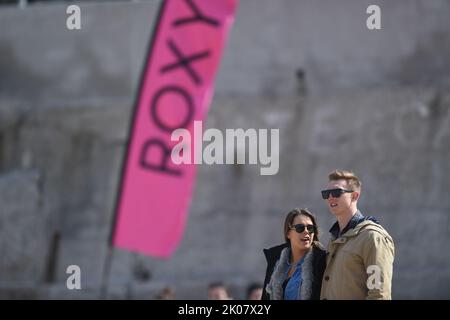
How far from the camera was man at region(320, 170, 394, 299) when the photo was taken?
435 centimetres

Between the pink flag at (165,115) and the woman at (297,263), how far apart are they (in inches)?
116

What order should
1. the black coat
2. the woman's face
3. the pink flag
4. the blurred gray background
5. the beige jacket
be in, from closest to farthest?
the beige jacket → the black coat → the woman's face → the pink flag → the blurred gray background

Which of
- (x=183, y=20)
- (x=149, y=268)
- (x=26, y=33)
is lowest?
(x=149, y=268)

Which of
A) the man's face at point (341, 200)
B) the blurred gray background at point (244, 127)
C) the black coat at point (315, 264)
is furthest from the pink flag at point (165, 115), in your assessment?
the man's face at point (341, 200)

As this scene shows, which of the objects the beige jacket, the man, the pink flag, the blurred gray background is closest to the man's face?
the man

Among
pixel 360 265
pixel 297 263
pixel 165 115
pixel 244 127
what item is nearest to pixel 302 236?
pixel 297 263

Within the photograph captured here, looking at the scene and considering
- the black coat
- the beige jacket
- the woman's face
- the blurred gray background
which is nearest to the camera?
the beige jacket

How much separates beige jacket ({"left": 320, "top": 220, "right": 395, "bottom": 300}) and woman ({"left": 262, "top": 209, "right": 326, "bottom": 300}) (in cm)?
8

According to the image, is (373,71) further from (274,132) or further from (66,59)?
(66,59)

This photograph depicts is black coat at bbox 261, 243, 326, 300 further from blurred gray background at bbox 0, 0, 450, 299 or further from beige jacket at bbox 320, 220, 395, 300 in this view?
blurred gray background at bbox 0, 0, 450, 299

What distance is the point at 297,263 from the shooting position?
15.3 feet

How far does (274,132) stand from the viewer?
10211mm
